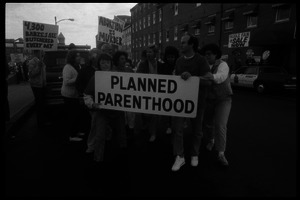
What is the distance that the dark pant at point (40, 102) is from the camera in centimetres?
590

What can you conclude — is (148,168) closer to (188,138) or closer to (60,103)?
(188,138)

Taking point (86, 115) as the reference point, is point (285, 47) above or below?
above

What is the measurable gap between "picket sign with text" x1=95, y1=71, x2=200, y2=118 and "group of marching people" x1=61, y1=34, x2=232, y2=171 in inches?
5.0

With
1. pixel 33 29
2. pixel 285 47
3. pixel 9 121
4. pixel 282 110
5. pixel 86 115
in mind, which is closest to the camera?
pixel 86 115

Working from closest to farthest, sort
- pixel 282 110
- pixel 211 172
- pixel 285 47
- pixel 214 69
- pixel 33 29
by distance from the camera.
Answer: pixel 211 172 < pixel 214 69 < pixel 33 29 < pixel 282 110 < pixel 285 47

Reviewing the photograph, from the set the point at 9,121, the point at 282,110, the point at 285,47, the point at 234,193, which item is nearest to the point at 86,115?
the point at 9,121

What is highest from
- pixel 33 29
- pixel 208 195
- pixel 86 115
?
pixel 33 29

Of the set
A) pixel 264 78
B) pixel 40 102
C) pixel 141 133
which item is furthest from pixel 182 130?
pixel 264 78

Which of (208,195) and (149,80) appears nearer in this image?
(208,195)

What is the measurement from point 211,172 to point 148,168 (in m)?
0.99

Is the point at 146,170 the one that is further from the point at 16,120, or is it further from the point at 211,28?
the point at 211,28

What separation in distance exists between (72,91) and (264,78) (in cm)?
1135

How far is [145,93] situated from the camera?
3.32 m

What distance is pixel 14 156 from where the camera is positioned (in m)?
4.23
